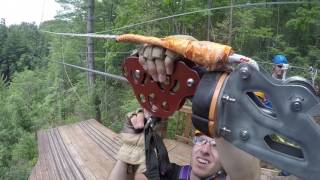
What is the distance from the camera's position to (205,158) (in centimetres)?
189

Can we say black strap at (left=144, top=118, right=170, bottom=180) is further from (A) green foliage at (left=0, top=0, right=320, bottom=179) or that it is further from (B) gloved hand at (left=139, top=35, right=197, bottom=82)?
(A) green foliage at (left=0, top=0, right=320, bottom=179)

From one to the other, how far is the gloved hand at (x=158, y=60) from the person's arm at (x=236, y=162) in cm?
20

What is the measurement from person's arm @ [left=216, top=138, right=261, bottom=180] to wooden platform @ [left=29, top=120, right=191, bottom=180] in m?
4.34

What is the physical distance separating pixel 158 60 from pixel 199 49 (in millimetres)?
117

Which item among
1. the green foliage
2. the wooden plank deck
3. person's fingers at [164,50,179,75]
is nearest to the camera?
person's fingers at [164,50,179,75]

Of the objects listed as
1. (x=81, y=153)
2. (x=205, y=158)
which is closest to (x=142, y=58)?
(x=205, y=158)

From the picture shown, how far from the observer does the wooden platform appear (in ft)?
17.7

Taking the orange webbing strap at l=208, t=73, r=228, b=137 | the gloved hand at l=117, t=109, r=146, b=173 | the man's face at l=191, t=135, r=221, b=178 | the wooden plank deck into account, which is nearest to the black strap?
the gloved hand at l=117, t=109, r=146, b=173

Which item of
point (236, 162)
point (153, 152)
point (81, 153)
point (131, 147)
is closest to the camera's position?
point (236, 162)

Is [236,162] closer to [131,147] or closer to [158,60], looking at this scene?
[158,60]

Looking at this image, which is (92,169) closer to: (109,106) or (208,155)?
(208,155)

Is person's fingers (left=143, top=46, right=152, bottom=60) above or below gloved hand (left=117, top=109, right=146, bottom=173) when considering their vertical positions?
above

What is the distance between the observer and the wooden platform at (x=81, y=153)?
5.39m

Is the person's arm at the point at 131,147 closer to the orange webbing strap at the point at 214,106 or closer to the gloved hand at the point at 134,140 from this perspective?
the gloved hand at the point at 134,140
